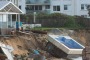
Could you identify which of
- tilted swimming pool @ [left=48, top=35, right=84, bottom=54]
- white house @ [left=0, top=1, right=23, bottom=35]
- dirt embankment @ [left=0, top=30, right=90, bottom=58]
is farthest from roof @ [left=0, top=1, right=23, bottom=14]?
tilted swimming pool @ [left=48, top=35, right=84, bottom=54]

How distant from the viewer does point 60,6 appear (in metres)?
83.6

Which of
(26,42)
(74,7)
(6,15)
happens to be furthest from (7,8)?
(74,7)

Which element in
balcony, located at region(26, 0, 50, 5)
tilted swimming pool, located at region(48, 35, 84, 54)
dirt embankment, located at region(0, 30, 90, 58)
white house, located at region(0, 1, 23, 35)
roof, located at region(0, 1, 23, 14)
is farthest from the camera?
balcony, located at region(26, 0, 50, 5)

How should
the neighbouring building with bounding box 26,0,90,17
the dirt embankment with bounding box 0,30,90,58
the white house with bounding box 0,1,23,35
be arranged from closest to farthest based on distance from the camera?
the dirt embankment with bounding box 0,30,90,58
the white house with bounding box 0,1,23,35
the neighbouring building with bounding box 26,0,90,17

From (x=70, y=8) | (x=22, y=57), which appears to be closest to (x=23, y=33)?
(x=22, y=57)

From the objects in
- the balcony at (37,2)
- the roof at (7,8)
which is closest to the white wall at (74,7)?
the balcony at (37,2)

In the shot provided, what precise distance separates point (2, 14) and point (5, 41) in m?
4.80

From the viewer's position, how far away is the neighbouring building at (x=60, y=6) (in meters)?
81.8

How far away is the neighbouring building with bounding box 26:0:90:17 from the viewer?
8181cm

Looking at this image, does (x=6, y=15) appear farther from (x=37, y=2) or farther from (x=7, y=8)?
(x=37, y=2)

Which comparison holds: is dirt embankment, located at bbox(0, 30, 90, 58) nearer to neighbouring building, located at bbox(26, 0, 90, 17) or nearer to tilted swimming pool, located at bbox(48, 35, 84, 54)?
tilted swimming pool, located at bbox(48, 35, 84, 54)

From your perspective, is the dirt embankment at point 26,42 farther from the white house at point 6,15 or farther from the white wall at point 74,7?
the white wall at point 74,7

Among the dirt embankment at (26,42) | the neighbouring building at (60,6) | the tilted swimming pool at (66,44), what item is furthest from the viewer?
the neighbouring building at (60,6)

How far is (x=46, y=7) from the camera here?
279 ft
